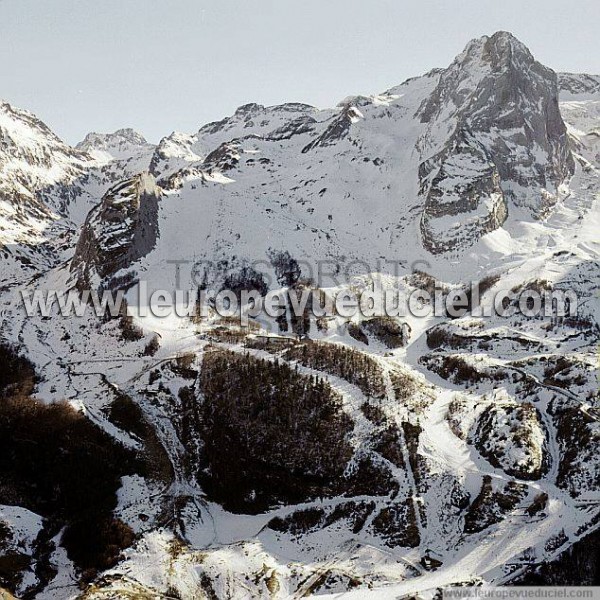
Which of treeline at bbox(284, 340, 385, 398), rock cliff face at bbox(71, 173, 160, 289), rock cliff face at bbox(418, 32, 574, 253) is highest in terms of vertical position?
rock cliff face at bbox(418, 32, 574, 253)

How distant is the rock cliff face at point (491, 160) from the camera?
161500 mm

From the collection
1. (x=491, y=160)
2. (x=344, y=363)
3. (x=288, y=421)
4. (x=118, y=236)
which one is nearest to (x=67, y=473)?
(x=288, y=421)

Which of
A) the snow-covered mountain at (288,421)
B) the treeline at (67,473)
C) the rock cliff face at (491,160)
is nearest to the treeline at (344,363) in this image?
the snow-covered mountain at (288,421)

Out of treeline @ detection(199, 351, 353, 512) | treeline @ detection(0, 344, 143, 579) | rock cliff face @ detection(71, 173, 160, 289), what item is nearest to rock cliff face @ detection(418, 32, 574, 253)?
rock cliff face @ detection(71, 173, 160, 289)

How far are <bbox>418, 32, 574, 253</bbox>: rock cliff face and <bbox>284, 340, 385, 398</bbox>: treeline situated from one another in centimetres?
6095

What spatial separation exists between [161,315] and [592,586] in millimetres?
84672

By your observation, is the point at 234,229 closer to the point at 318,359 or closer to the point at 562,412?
the point at 318,359

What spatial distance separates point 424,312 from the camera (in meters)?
133

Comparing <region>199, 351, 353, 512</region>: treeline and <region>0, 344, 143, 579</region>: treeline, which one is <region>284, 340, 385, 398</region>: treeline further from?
<region>0, 344, 143, 579</region>: treeline

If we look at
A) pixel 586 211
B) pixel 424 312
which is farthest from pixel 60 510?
pixel 586 211

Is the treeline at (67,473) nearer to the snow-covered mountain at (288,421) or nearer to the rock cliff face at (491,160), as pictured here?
the snow-covered mountain at (288,421)

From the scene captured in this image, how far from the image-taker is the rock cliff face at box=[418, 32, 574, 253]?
162 metres

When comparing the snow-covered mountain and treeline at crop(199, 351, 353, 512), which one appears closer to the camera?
the snow-covered mountain

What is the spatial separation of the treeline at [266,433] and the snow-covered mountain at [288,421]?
306 mm
